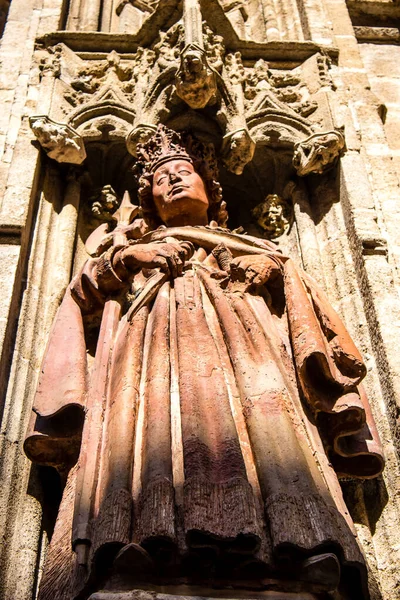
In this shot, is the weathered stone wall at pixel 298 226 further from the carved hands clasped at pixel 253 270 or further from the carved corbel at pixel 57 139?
the carved hands clasped at pixel 253 270

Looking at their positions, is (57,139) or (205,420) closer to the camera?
(205,420)

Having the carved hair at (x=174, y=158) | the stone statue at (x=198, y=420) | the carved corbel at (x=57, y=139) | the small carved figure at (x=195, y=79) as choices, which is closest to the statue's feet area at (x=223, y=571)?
the stone statue at (x=198, y=420)

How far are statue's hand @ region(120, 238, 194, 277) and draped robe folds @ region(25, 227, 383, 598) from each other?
62mm

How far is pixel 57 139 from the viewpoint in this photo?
16.2ft

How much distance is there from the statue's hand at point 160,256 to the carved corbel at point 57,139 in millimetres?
1283

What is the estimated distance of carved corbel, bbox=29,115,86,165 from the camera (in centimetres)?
492

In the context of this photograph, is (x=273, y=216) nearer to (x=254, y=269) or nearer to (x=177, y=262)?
(x=254, y=269)

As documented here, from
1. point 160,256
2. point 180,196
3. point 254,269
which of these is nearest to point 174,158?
point 180,196

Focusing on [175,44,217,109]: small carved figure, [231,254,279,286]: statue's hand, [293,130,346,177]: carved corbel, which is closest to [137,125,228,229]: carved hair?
[175,44,217,109]: small carved figure

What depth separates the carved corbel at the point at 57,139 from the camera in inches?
194

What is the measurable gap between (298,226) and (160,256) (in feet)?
4.67

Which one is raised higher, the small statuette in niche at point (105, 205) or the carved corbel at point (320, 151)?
the carved corbel at point (320, 151)

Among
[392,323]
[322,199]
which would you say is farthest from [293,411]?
[322,199]

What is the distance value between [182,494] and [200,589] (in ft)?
1.01
